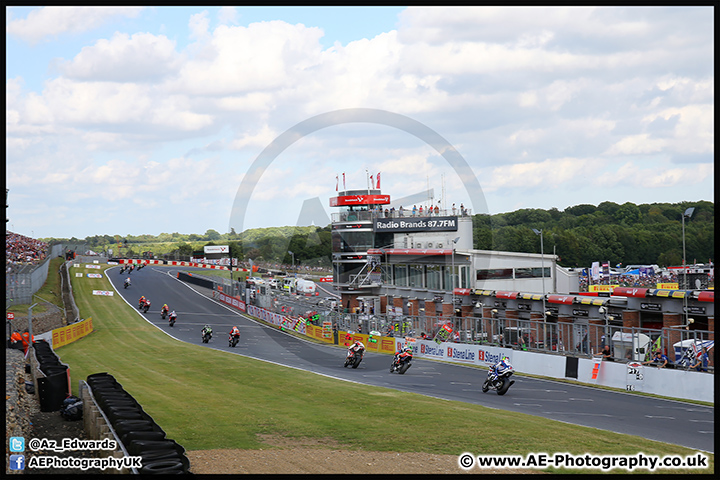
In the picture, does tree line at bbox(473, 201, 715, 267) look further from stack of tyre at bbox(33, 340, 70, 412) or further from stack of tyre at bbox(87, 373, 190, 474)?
stack of tyre at bbox(87, 373, 190, 474)

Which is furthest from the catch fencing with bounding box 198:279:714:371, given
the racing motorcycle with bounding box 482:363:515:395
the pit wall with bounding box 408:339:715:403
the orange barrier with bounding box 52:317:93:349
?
the orange barrier with bounding box 52:317:93:349

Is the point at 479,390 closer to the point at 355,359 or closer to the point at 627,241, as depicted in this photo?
the point at 355,359

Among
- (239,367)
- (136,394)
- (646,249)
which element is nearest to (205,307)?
(239,367)

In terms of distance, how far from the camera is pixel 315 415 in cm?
2122

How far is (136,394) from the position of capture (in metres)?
25.0

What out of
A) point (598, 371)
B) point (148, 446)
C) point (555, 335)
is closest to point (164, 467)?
point (148, 446)

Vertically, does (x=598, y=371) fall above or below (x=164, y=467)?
below

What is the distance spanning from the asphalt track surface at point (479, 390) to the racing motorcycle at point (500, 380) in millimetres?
295

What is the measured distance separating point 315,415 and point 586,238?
133 m

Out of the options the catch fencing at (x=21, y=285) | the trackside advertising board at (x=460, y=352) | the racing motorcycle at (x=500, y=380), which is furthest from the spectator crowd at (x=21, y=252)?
the racing motorcycle at (x=500, y=380)

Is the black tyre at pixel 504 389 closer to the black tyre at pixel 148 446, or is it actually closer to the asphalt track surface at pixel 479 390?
the asphalt track surface at pixel 479 390

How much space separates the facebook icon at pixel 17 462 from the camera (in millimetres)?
13180
